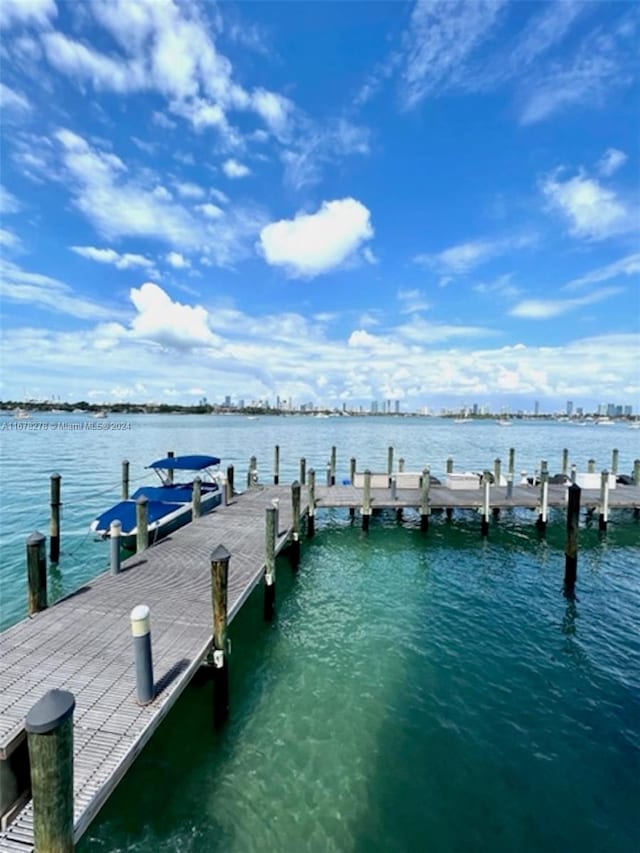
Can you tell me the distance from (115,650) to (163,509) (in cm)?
869

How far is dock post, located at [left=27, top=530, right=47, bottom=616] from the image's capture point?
7.30 metres

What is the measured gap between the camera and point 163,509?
14.8m

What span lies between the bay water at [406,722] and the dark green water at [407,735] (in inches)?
1.0

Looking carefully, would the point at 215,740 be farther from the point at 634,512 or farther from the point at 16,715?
the point at 634,512

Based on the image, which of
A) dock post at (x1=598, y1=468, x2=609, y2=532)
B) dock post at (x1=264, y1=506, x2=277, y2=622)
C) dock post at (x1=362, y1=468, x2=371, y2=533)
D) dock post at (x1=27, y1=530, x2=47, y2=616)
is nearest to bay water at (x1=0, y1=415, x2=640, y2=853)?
dock post at (x1=264, y1=506, x2=277, y2=622)

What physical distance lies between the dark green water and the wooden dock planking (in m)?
1.19

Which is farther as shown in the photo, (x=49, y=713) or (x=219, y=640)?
(x=219, y=640)

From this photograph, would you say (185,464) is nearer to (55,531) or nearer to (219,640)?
(55,531)

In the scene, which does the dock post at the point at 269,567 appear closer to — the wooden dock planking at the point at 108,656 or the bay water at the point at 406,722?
the wooden dock planking at the point at 108,656

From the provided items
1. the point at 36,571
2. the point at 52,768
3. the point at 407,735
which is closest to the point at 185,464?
the point at 36,571

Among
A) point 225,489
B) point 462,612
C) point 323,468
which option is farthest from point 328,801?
point 323,468

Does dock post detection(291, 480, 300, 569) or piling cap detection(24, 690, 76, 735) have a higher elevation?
piling cap detection(24, 690, 76, 735)

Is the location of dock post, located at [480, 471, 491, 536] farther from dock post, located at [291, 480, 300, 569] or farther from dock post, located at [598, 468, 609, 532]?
dock post, located at [291, 480, 300, 569]

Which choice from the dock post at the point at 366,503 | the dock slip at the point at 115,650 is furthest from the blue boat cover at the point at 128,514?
the dock post at the point at 366,503
